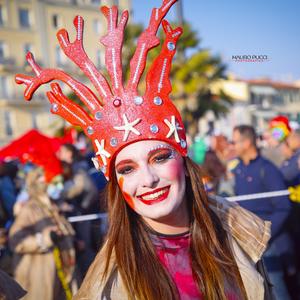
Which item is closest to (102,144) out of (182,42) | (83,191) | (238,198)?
(238,198)

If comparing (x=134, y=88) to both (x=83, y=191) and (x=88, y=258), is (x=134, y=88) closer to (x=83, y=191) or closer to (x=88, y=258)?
(x=88, y=258)

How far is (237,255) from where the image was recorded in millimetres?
1962

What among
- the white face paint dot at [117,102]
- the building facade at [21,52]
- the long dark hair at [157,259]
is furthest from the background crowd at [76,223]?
the building facade at [21,52]

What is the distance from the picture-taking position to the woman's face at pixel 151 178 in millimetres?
1822

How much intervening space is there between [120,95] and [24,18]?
3104cm

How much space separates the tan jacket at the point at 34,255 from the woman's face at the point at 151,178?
2.06 metres

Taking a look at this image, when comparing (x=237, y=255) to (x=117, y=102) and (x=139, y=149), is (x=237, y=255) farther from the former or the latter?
(x=117, y=102)

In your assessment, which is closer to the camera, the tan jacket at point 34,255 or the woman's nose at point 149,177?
the woman's nose at point 149,177

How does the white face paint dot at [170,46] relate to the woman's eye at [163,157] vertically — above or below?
above

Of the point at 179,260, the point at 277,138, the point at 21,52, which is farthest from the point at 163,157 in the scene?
the point at 21,52

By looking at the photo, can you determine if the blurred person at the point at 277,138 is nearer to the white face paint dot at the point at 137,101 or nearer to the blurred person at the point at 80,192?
the blurred person at the point at 80,192

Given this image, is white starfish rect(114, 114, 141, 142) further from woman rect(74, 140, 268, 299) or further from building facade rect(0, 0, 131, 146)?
building facade rect(0, 0, 131, 146)

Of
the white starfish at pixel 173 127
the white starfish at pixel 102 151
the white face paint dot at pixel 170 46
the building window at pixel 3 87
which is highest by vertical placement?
the building window at pixel 3 87

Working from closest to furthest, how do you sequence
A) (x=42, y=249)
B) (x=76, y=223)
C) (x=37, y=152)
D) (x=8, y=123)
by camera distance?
1. (x=42, y=249)
2. (x=37, y=152)
3. (x=76, y=223)
4. (x=8, y=123)
